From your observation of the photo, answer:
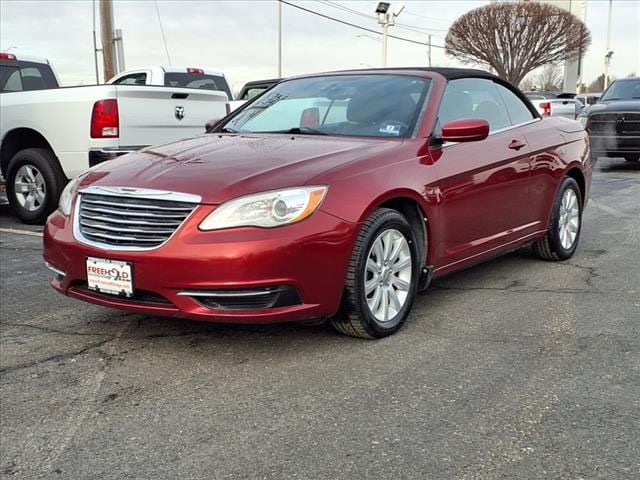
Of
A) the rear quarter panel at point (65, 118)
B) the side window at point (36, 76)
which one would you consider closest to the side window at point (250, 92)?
the side window at point (36, 76)

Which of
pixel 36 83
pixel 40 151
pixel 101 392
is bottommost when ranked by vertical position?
pixel 101 392

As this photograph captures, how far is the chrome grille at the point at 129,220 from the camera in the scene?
3490 millimetres

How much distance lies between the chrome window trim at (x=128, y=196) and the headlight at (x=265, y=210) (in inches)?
5.3

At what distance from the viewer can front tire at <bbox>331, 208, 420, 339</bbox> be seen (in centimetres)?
371

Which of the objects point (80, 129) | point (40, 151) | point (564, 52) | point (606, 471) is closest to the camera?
point (606, 471)

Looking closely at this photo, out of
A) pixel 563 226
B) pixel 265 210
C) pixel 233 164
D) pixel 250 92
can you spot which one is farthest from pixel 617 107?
pixel 265 210

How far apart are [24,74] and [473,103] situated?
7063mm

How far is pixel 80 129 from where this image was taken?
7355 millimetres

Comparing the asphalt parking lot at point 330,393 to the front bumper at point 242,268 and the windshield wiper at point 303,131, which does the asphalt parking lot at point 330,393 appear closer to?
the front bumper at point 242,268

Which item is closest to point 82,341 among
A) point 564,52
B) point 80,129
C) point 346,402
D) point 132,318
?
point 132,318

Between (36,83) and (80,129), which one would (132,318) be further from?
(36,83)

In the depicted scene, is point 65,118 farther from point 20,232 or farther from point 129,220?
point 129,220

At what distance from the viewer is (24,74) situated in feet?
32.0

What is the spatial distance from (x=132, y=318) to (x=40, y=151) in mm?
4174
